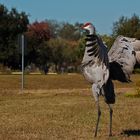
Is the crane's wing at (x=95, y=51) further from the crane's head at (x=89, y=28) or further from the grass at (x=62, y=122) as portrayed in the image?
the grass at (x=62, y=122)

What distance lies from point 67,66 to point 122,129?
8340 centimetres

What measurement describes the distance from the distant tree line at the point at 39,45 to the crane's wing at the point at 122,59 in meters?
52.7

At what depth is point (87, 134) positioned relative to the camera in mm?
11062

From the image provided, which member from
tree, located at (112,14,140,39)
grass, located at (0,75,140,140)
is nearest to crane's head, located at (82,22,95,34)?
grass, located at (0,75,140,140)

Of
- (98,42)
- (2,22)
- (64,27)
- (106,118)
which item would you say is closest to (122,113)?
(106,118)

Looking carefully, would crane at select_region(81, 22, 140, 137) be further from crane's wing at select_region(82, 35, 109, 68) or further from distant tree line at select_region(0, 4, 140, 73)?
distant tree line at select_region(0, 4, 140, 73)

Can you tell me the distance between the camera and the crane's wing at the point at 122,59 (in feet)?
34.3

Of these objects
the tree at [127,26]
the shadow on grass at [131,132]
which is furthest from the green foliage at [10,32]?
the shadow on grass at [131,132]

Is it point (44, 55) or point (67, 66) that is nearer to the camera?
point (44, 55)

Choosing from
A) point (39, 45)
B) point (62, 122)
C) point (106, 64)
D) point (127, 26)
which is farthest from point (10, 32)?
point (106, 64)

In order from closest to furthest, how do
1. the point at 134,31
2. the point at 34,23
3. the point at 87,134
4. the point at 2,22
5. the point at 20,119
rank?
the point at 87,134 < the point at 20,119 < the point at 134,31 < the point at 2,22 < the point at 34,23

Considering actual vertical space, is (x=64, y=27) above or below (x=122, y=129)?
above

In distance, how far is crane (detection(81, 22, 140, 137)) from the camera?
10.1 meters

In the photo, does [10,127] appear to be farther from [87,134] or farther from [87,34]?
[87,34]
